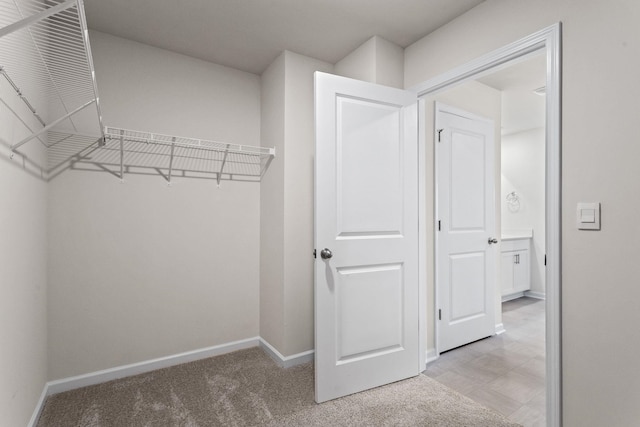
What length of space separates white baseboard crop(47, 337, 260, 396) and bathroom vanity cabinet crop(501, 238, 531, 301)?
3.47m

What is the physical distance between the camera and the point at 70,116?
180 cm

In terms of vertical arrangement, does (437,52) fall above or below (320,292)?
above

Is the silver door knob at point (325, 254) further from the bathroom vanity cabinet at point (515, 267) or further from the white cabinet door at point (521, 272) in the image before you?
the white cabinet door at point (521, 272)

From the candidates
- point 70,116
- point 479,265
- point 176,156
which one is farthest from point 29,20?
point 479,265

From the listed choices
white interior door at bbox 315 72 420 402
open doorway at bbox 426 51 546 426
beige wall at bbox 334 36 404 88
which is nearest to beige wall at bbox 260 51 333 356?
beige wall at bbox 334 36 404 88

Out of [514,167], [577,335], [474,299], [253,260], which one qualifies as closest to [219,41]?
[253,260]

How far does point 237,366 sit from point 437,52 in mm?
2692

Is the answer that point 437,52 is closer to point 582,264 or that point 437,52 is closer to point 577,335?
point 582,264

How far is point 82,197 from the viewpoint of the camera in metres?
2.21

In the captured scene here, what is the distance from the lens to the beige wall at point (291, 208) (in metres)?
2.54

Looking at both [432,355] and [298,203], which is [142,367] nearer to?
[298,203]

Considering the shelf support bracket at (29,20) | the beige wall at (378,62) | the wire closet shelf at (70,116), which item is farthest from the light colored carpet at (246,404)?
the beige wall at (378,62)

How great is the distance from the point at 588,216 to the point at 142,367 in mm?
2875

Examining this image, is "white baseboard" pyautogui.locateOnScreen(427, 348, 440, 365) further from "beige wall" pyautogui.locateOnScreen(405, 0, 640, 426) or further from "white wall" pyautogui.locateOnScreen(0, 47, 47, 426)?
"white wall" pyautogui.locateOnScreen(0, 47, 47, 426)
